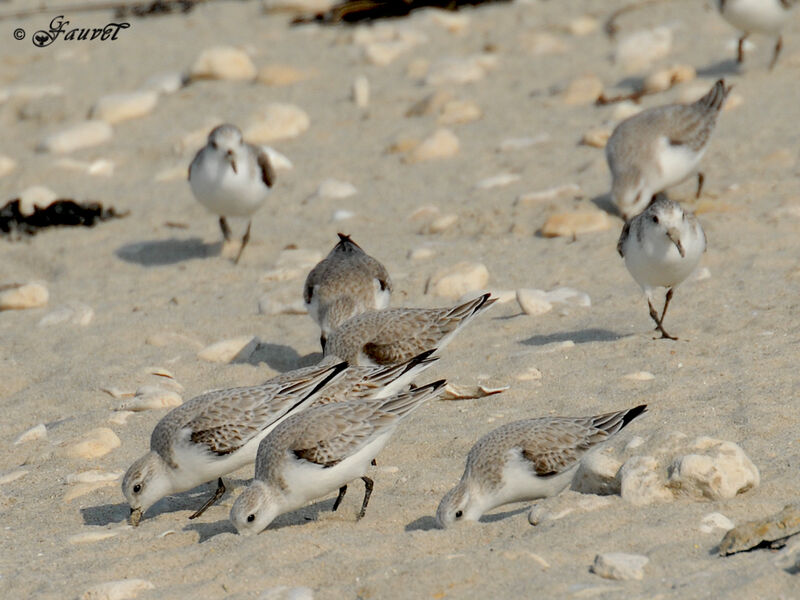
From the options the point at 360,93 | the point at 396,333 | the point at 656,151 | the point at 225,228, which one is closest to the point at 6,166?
the point at 225,228

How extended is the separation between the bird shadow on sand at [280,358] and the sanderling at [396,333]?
829mm

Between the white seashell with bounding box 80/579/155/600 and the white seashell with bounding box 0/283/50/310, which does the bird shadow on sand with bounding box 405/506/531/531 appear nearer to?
the white seashell with bounding box 80/579/155/600

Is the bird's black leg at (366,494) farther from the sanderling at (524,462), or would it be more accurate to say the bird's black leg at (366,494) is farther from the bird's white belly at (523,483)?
the bird's white belly at (523,483)

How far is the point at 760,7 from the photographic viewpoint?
12.2m

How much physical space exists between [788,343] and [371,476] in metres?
2.78

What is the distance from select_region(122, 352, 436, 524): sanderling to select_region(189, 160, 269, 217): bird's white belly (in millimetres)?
4398

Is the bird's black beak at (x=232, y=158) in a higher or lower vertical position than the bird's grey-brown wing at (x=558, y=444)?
higher

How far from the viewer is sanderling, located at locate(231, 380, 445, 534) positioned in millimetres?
5605

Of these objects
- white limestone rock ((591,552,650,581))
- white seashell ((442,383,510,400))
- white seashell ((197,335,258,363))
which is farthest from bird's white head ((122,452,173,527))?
white limestone rock ((591,552,650,581))

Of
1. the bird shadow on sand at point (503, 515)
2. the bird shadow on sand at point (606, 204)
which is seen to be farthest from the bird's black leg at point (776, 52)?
the bird shadow on sand at point (503, 515)

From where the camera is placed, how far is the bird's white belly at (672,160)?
33.2ft

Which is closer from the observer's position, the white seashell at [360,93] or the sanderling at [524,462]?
the sanderling at [524,462]

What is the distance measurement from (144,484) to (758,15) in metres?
8.99

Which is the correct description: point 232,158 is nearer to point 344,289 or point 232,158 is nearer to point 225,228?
point 225,228
